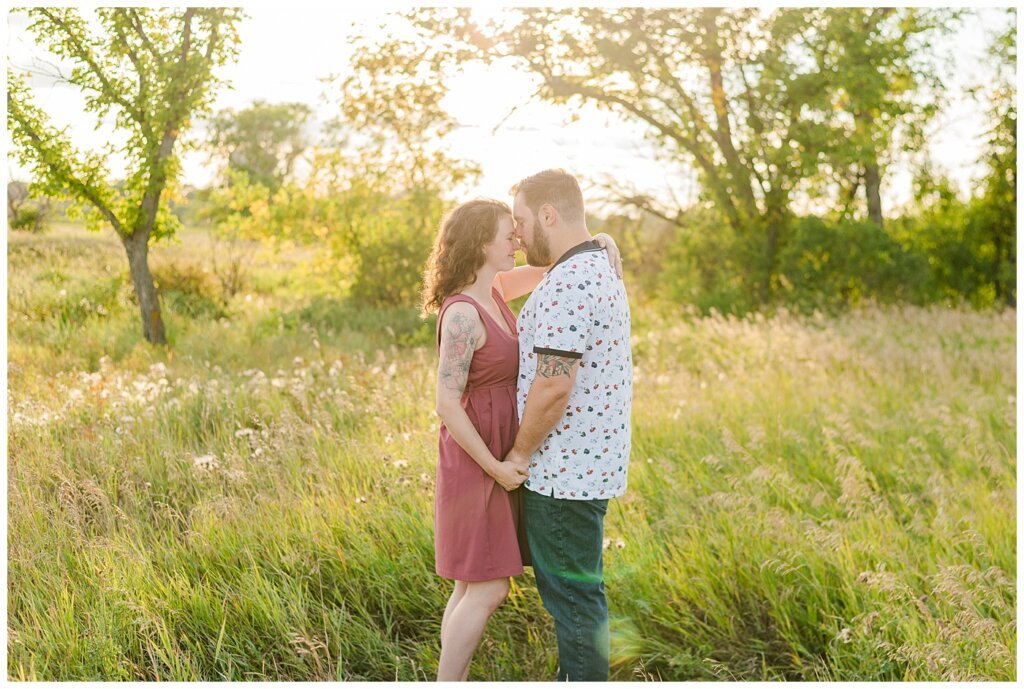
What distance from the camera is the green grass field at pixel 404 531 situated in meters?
3.64

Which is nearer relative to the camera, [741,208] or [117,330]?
[117,330]

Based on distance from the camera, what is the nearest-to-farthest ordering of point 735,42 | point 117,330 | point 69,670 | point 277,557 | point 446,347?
point 446,347 < point 69,670 < point 277,557 < point 117,330 < point 735,42

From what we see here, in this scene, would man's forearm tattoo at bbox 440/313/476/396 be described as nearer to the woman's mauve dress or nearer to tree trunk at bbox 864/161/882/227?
the woman's mauve dress

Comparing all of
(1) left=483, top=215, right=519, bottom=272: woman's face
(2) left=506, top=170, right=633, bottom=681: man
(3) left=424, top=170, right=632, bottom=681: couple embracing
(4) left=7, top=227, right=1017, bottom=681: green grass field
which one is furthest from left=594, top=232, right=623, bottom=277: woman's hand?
(4) left=7, top=227, right=1017, bottom=681: green grass field

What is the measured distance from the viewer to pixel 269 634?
12.2ft

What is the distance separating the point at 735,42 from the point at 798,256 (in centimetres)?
322

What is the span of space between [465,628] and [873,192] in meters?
13.3

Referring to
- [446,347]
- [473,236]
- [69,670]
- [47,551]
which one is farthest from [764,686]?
[47,551]

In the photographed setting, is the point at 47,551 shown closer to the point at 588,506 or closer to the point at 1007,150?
the point at 588,506

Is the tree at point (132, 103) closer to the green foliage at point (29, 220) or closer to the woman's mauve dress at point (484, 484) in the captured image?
the green foliage at point (29, 220)

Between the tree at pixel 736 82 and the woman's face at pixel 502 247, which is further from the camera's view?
the tree at pixel 736 82

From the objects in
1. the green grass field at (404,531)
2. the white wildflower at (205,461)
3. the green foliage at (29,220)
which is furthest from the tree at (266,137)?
the white wildflower at (205,461)

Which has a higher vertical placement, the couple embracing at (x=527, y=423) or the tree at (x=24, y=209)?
the tree at (x=24, y=209)

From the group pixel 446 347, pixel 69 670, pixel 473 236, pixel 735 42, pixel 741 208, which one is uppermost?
pixel 735 42
